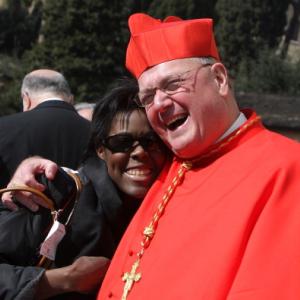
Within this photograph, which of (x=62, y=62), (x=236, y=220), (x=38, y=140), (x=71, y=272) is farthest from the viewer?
(x=62, y=62)

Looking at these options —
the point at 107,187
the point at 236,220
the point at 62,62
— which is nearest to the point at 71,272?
the point at 107,187

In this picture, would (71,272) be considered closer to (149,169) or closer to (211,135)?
(149,169)

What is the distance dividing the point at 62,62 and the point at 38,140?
18.9 m

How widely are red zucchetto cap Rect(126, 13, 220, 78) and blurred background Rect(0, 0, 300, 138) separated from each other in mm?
15448

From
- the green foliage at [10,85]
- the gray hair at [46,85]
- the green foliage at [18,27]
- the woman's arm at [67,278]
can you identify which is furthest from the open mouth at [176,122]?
the green foliage at [18,27]

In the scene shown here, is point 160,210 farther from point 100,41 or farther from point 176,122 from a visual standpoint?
point 100,41

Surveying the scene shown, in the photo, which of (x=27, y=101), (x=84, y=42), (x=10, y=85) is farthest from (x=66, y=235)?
(x=10, y=85)

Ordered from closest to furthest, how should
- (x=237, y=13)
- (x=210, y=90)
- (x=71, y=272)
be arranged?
(x=210, y=90) < (x=71, y=272) < (x=237, y=13)

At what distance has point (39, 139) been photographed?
440 cm

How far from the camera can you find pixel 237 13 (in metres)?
30.5

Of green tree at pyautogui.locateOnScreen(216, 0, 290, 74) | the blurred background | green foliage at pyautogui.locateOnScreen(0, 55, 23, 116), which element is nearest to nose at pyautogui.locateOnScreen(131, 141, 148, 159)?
the blurred background

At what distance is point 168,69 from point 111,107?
0.41 meters

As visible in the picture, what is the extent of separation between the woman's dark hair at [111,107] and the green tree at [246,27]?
26.0m

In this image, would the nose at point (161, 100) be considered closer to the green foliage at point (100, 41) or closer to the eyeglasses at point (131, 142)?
the eyeglasses at point (131, 142)
